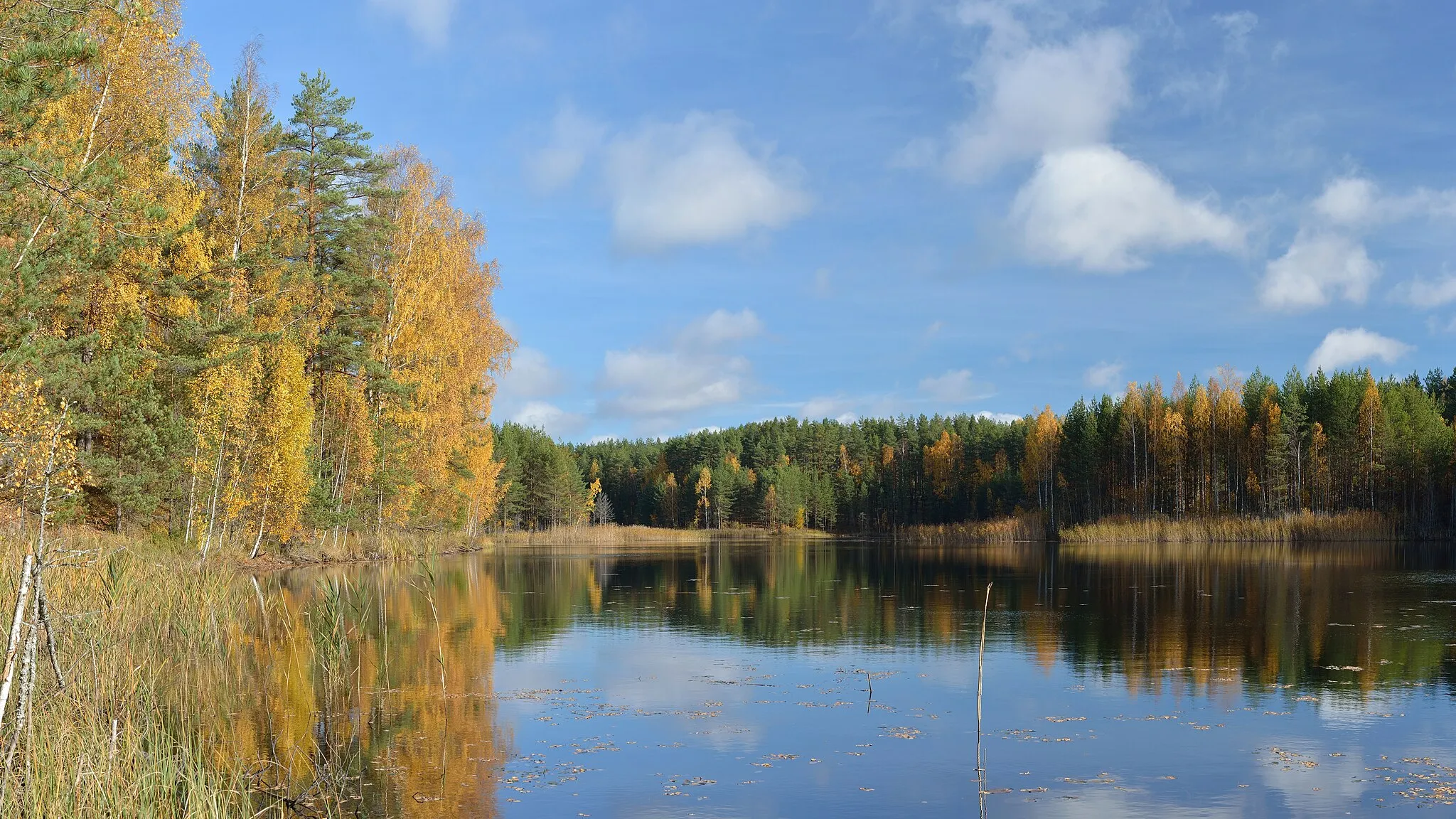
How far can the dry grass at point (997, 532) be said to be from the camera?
87000 mm

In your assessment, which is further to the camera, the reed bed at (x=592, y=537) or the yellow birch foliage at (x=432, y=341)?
the reed bed at (x=592, y=537)

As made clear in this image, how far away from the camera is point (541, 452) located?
11344cm

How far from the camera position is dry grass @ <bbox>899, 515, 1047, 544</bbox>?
87.0 metres

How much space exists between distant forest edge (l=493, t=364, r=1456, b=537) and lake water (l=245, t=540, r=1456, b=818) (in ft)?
169

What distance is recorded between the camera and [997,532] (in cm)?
8769

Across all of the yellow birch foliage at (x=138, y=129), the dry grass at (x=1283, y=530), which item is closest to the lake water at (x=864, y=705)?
the yellow birch foliage at (x=138, y=129)

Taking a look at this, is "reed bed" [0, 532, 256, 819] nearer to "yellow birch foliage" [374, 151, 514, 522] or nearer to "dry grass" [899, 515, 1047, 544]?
"yellow birch foliage" [374, 151, 514, 522]

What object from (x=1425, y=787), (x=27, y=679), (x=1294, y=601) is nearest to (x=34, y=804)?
(x=27, y=679)

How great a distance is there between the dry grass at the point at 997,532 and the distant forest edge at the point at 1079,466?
216 cm

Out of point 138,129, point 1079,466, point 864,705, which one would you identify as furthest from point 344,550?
point 1079,466

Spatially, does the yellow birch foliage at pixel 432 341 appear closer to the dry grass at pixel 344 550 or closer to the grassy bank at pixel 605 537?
the dry grass at pixel 344 550

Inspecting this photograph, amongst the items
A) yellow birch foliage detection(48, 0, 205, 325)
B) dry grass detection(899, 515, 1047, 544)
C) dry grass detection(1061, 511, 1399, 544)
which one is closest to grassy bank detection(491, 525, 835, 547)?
dry grass detection(899, 515, 1047, 544)

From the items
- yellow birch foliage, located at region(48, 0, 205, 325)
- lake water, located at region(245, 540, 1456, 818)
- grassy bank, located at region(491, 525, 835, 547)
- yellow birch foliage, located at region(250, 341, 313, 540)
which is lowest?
grassy bank, located at region(491, 525, 835, 547)

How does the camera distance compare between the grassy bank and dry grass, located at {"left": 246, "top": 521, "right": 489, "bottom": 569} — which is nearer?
dry grass, located at {"left": 246, "top": 521, "right": 489, "bottom": 569}
